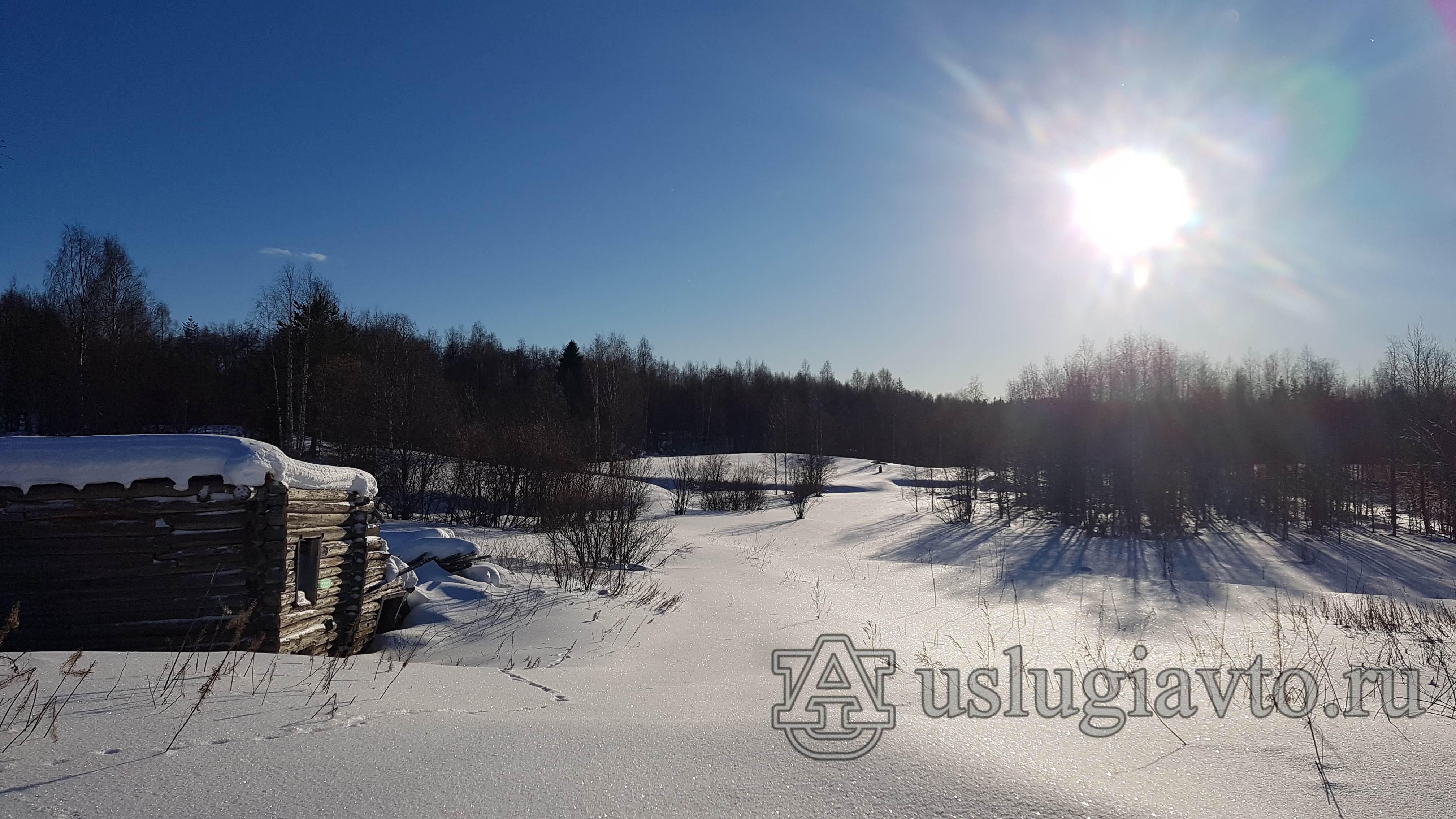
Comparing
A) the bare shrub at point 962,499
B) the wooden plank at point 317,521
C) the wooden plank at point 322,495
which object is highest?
the wooden plank at point 322,495

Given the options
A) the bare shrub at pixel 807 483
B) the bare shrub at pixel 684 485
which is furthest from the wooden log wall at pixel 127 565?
the bare shrub at pixel 684 485

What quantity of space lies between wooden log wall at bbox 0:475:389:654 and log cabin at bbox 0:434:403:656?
1cm

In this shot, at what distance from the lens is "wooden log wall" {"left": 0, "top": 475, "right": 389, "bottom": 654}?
23.4ft

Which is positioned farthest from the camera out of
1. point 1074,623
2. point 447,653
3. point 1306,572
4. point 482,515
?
point 482,515

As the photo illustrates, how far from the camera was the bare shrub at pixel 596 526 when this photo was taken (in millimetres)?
13664

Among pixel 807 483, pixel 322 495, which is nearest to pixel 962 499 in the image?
pixel 807 483

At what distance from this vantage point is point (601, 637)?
8516 millimetres

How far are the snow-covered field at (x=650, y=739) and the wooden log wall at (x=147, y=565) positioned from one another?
70.6 inches

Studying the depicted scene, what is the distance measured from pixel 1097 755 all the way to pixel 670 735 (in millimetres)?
2335

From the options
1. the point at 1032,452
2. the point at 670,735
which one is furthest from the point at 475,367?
the point at 670,735

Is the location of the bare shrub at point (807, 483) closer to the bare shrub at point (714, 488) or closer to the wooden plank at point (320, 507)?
the bare shrub at point (714, 488)

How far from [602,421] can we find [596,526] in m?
15.1

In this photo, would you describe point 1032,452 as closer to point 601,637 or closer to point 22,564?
point 601,637

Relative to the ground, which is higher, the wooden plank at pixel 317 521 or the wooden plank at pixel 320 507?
the wooden plank at pixel 320 507
